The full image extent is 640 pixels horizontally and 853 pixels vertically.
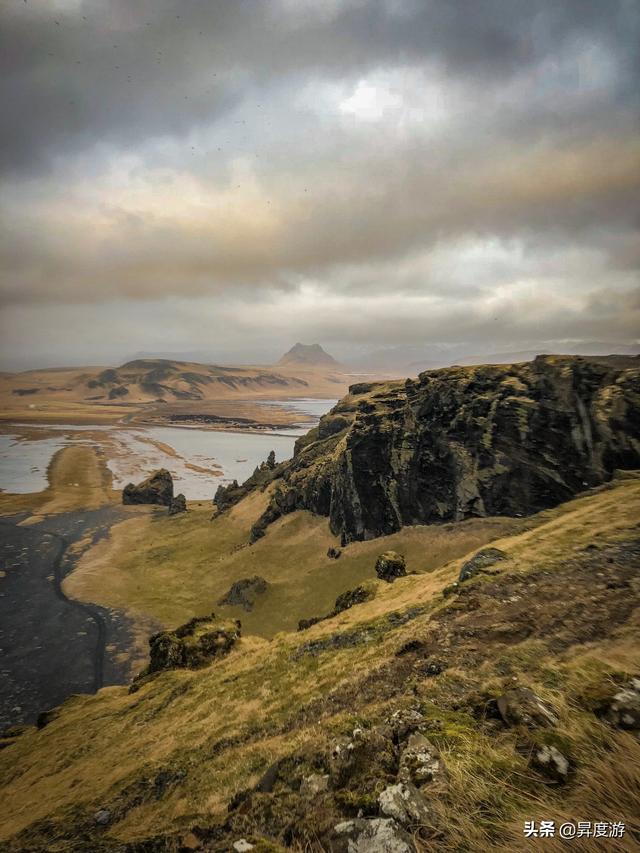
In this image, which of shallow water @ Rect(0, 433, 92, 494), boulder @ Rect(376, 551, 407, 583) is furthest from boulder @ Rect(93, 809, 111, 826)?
shallow water @ Rect(0, 433, 92, 494)

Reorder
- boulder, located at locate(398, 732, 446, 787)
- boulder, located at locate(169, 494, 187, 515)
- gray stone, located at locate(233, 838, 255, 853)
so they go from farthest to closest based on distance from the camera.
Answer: boulder, located at locate(169, 494, 187, 515) → boulder, located at locate(398, 732, 446, 787) → gray stone, located at locate(233, 838, 255, 853)

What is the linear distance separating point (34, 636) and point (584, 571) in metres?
59.4

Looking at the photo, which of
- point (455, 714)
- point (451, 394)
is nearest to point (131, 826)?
point (455, 714)

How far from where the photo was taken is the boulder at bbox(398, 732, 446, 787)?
6368 millimetres

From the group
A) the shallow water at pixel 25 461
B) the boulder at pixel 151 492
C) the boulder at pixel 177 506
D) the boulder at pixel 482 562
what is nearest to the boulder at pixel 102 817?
the boulder at pixel 482 562

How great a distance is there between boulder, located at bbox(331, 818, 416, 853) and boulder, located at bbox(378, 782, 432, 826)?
128mm

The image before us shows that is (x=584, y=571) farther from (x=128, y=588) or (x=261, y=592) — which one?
(x=128, y=588)

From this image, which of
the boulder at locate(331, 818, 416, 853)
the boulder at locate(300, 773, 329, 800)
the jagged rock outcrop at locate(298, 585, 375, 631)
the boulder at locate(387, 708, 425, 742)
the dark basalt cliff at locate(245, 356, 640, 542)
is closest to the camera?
the boulder at locate(331, 818, 416, 853)

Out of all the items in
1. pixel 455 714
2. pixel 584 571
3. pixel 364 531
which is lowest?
pixel 364 531

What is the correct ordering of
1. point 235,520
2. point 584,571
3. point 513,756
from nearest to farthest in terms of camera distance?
point 513,756
point 584,571
point 235,520

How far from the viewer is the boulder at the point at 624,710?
588 cm

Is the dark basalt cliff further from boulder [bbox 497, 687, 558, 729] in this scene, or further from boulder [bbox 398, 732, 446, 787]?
boulder [bbox 398, 732, 446, 787]

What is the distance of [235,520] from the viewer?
78.0 m

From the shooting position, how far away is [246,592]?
1970 inches
